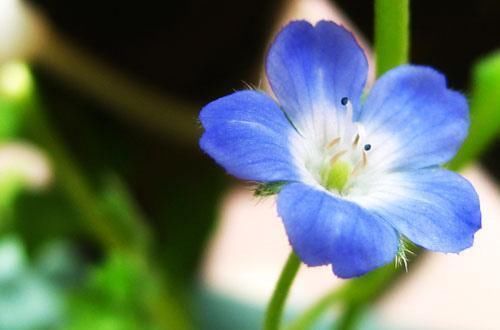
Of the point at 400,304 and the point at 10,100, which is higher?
the point at 10,100

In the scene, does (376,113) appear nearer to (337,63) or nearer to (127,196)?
(337,63)

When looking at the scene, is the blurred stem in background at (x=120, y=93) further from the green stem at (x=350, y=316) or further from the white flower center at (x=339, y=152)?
the white flower center at (x=339, y=152)

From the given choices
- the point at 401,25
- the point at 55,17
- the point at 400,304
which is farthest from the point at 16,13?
the point at 400,304

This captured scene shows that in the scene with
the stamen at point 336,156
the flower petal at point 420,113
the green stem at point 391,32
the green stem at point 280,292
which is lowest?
the green stem at point 280,292

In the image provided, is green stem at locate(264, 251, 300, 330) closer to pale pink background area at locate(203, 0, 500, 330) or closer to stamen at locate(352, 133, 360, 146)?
stamen at locate(352, 133, 360, 146)

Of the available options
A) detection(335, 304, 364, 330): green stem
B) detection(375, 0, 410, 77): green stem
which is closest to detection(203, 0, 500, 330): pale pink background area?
detection(335, 304, 364, 330): green stem

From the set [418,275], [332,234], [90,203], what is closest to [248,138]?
[332,234]

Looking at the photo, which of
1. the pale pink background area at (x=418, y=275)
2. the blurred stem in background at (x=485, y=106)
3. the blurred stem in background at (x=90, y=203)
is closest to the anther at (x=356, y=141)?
the blurred stem in background at (x=485, y=106)
